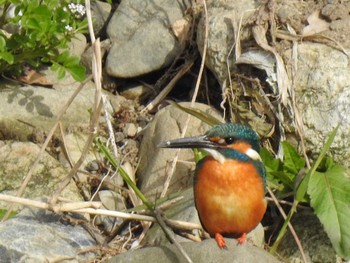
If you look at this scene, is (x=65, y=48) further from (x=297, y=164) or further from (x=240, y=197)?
(x=240, y=197)

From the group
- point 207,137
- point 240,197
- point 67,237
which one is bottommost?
point 67,237

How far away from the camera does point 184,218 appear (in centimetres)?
632

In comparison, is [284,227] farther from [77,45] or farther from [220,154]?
[77,45]

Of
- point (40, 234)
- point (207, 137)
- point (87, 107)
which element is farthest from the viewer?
point (87, 107)

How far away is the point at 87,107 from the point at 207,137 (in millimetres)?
2693

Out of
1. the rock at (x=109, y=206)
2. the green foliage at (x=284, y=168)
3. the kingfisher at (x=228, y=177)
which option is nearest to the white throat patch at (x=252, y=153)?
the kingfisher at (x=228, y=177)

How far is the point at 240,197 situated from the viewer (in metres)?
5.21

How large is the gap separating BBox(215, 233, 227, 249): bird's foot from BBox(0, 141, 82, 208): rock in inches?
75.9

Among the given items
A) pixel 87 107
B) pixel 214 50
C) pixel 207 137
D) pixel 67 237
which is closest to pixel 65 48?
pixel 87 107

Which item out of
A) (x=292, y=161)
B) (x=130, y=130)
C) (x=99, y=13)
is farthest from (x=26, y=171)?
(x=292, y=161)

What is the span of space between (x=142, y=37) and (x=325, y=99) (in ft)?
6.33

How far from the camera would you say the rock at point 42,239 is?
5977 millimetres

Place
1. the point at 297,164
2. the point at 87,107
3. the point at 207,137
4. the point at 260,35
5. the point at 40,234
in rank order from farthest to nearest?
the point at 87,107
the point at 260,35
the point at 297,164
the point at 40,234
the point at 207,137

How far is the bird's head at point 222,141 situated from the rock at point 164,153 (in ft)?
5.73
